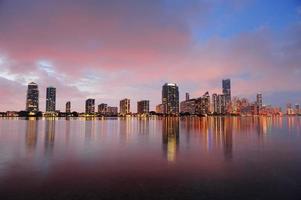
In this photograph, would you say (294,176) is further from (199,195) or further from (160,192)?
(160,192)

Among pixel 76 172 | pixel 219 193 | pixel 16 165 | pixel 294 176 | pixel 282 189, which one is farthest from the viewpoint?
pixel 16 165

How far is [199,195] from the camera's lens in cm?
1421

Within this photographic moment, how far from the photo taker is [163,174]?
19.3 m

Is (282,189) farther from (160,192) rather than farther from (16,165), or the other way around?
(16,165)

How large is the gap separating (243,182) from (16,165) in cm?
1980

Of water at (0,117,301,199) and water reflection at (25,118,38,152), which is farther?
water reflection at (25,118,38,152)

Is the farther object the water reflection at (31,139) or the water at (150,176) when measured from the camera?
the water reflection at (31,139)

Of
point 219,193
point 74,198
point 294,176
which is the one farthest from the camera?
point 294,176

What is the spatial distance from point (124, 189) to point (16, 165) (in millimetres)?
13061

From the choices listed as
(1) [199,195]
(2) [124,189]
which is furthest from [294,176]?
(2) [124,189]

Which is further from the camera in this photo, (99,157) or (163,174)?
(99,157)

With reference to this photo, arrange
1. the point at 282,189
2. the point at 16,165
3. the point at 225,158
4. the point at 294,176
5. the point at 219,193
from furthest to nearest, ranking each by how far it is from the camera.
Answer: the point at 225,158 < the point at 16,165 < the point at 294,176 < the point at 282,189 < the point at 219,193

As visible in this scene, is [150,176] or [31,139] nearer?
[150,176]

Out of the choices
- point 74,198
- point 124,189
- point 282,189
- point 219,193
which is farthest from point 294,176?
point 74,198
